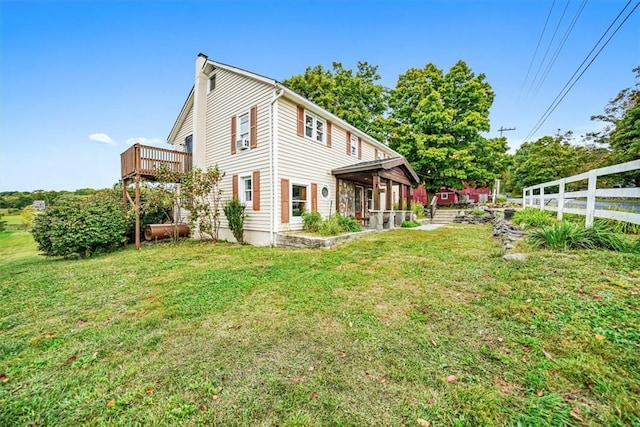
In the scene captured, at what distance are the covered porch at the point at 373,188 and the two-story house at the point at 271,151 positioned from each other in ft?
0.18

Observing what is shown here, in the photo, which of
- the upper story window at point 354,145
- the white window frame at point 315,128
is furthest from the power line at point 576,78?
the white window frame at point 315,128

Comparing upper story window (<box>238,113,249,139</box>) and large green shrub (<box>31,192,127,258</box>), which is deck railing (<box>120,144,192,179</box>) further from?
upper story window (<box>238,113,249,139</box>)

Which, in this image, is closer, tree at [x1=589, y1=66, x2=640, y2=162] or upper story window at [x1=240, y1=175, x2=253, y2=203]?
upper story window at [x1=240, y1=175, x2=253, y2=203]

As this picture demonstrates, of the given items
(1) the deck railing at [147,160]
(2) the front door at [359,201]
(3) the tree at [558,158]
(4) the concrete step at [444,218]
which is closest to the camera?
(1) the deck railing at [147,160]

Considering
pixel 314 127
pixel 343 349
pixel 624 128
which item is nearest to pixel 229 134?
pixel 314 127

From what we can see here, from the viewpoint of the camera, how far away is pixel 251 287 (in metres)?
4.43

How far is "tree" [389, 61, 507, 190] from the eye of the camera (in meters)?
17.2

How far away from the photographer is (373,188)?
10.4 meters

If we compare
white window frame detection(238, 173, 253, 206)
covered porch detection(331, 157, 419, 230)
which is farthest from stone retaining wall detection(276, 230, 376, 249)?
white window frame detection(238, 173, 253, 206)

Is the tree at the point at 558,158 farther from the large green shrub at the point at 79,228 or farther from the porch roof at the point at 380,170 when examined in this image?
the large green shrub at the point at 79,228

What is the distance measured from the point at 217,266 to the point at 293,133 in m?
5.75

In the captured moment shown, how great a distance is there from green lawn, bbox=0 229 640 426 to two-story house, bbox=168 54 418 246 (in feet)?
15.9

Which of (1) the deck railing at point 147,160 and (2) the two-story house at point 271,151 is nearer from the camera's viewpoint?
(2) the two-story house at point 271,151

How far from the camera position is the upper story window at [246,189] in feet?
32.1
